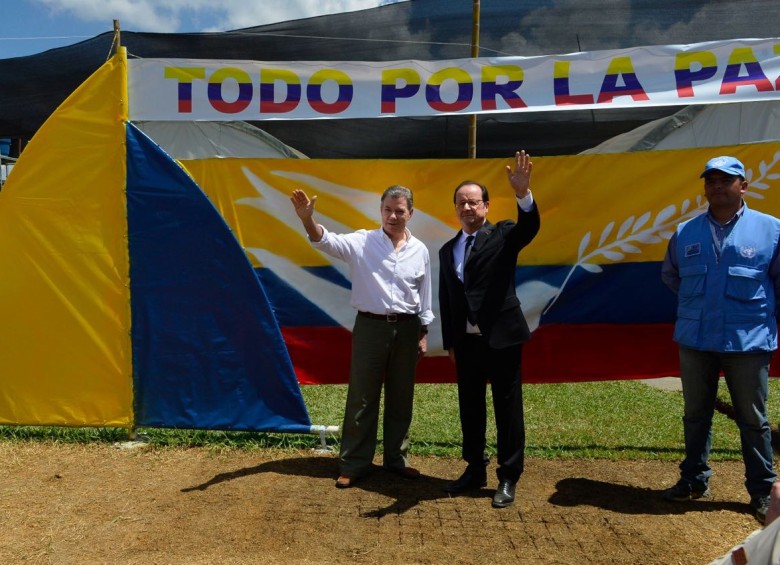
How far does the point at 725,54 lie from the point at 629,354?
2.17 m

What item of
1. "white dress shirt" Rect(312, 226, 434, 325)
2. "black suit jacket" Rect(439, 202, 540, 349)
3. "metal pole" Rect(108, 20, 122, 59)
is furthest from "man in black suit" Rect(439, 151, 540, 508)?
"metal pole" Rect(108, 20, 122, 59)

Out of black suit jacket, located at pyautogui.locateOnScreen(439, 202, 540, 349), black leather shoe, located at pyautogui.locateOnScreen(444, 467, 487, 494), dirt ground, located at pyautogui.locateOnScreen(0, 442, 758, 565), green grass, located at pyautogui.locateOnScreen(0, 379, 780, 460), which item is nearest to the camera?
dirt ground, located at pyautogui.locateOnScreen(0, 442, 758, 565)

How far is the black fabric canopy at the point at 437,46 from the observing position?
6316mm

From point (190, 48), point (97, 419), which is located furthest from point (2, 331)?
point (190, 48)

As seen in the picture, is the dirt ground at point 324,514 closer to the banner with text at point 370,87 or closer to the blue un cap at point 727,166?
the blue un cap at point 727,166

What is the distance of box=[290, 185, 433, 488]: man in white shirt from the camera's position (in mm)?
4414

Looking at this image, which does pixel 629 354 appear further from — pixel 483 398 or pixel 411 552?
pixel 411 552

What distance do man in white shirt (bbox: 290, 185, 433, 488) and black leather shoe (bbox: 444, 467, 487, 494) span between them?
13.1 inches

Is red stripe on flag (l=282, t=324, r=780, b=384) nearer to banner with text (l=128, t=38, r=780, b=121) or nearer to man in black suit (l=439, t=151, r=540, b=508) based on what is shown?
man in black suit (l=439, t=151, r=540, b=508)

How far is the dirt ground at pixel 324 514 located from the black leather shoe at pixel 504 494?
0.05 m

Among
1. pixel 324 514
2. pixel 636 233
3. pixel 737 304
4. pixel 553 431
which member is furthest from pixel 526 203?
pixel 553 431

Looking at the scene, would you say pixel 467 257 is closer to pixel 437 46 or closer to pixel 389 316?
pixel 389 316

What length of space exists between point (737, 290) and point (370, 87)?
8.91 feet

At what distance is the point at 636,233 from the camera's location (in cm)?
517
